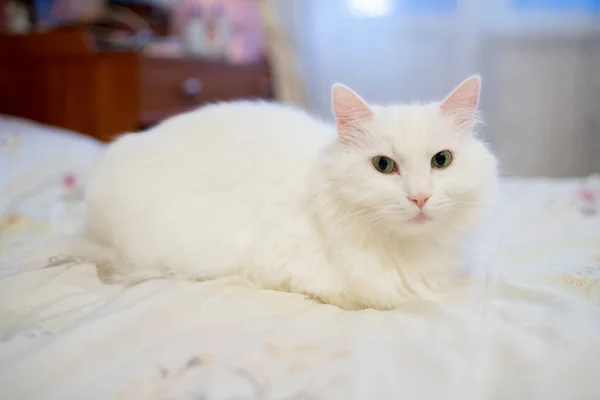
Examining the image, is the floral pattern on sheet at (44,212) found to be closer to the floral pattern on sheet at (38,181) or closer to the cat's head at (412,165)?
the floral pattern on sheet at (38,181)

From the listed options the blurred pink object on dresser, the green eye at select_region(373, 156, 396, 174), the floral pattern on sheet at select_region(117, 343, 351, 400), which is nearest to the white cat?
the green eye at select_region(373, 156, 396, 174)

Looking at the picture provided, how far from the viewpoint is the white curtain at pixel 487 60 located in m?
3.05

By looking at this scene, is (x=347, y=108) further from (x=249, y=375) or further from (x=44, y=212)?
(x=44, y=212)

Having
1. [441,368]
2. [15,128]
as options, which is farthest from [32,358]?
[15,128]

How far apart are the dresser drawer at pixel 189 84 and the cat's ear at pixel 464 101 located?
1.95 metres

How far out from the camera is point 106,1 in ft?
10.1

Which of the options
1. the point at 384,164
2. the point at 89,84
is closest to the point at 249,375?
the point at 384,164

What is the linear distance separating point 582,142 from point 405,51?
1201mm

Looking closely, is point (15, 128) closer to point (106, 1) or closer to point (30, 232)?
point (30, 232)

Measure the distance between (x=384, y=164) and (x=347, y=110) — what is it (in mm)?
146

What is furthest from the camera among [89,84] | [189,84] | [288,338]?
[189,84]

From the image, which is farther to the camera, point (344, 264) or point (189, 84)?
point (189, 84)

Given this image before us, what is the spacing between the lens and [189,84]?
296 cm

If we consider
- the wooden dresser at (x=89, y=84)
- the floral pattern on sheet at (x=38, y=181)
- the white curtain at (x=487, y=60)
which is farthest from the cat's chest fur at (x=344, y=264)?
the white curtain at (x=487, y=60)
